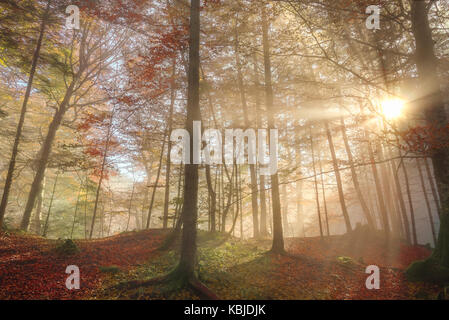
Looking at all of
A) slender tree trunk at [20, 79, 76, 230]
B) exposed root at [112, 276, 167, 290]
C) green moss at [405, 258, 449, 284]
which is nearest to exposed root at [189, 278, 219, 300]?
exposed root at [112, 276, 167, 290]

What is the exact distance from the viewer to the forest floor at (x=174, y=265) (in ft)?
17.6

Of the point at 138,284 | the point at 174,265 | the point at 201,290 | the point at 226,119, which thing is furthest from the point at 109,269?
the point at 226,119

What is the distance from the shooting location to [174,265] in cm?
705

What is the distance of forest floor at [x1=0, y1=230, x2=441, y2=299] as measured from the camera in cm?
537

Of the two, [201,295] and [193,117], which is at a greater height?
[193,117]

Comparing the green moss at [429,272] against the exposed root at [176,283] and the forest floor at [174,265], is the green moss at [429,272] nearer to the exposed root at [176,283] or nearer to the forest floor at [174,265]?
the forest floor at [174,265]

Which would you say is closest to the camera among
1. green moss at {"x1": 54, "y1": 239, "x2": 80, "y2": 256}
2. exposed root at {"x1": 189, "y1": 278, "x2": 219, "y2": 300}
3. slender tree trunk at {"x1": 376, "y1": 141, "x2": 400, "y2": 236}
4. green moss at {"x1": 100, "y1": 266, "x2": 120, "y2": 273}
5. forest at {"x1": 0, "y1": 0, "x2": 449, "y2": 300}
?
exposed root at {"x1": 189, "y1": 278, "x2": 219, "y2": 300}

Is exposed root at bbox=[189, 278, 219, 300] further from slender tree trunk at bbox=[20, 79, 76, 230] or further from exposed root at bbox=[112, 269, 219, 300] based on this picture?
slender tree trunk at bbox=[20, 79, 76, 230]

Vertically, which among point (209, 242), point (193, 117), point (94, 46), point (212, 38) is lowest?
point (209, 242)
